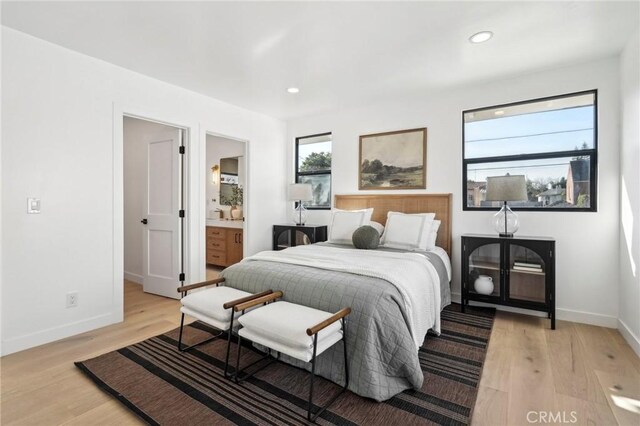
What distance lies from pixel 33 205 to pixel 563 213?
4753mm

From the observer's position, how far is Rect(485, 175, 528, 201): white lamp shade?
9.96 feet

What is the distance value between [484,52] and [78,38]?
342cm

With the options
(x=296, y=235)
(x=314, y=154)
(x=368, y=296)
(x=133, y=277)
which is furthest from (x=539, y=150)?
(x=133, y=277)

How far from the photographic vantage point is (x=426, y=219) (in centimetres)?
343

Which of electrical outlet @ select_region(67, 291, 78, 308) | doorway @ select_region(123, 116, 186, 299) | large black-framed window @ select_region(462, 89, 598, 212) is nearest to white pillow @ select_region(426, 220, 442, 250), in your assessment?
large black-framed window @ select_region(462, 89, 598, 212)

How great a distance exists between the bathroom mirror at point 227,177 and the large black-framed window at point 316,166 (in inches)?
58.2

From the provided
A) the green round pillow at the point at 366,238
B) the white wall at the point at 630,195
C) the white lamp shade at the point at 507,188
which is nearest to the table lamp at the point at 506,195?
the white lamp shade at the point at 507,188

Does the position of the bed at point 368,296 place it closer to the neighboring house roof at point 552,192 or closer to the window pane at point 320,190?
the neighboring house roof at point 552,192

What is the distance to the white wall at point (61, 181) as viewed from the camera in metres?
2.46

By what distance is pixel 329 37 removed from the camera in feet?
8.43

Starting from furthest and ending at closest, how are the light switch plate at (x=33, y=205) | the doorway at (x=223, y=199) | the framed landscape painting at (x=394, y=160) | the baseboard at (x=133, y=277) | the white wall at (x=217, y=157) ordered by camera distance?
the white wall at (x=217, y=157), the doorway at (x=223, y=199), the baseboard at (x=133, y=277), the framed landscape painting at (x=394, y=160), the light switch plate at (x=33, y=205)

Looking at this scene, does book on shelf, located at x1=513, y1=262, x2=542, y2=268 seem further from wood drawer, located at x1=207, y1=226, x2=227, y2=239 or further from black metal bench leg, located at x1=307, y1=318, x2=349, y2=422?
wood drawer, located at x1=207, y1=226, x2=227, y2=239

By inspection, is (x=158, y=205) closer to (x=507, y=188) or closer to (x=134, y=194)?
(x=134, y=194)

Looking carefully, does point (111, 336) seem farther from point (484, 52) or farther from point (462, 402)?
point (484, 52)
